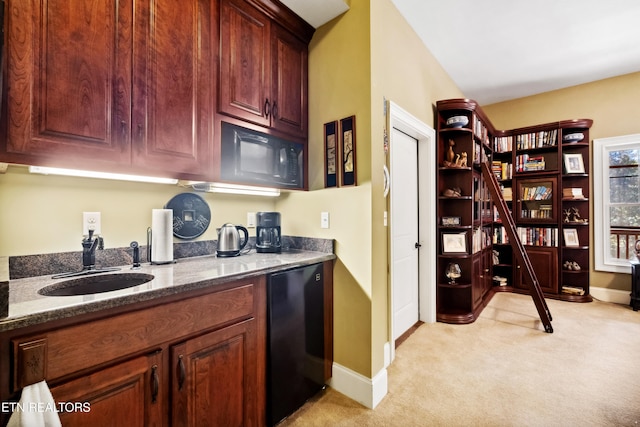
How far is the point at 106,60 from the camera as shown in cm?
123

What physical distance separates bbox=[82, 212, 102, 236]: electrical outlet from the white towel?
32.0 inches

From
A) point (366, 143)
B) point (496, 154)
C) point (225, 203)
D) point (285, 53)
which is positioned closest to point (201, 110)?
point (225, 203)

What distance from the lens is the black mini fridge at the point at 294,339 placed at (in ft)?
4.92

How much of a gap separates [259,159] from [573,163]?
448 cm

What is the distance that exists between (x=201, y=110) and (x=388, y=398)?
2.18 meters

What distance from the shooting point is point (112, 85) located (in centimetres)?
125

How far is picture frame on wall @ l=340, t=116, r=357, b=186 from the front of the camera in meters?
1.84

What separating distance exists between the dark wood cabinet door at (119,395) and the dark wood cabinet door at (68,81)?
2.84ft

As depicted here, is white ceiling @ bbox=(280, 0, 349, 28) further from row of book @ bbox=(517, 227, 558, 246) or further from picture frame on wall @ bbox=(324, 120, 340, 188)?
row of book @ bbox=(517, 227, 558, 246)

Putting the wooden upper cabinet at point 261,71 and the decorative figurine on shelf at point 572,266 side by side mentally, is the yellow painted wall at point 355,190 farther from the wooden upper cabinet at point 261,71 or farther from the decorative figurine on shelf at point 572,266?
the decorative figurine on shelf at point 572,266

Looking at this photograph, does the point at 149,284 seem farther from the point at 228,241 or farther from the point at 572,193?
the point at 572,193

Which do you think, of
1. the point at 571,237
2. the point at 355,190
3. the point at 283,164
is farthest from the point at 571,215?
the point at 283,164

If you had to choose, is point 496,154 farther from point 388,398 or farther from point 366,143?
point 388,398

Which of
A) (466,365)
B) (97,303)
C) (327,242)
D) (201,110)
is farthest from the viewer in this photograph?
(466,365)
